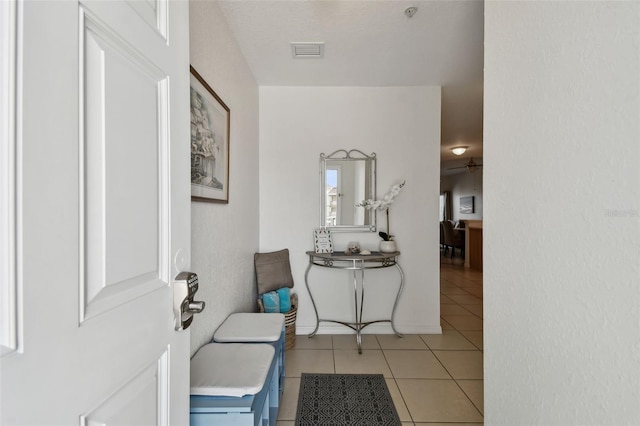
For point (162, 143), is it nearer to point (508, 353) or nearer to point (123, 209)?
point (123, 209)

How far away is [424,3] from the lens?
5.37 feet

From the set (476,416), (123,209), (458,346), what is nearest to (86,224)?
(123,209)

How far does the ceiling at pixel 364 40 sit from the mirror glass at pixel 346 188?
27.6 inches

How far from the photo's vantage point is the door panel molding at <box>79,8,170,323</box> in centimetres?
48

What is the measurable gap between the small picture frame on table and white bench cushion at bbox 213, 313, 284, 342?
944mm

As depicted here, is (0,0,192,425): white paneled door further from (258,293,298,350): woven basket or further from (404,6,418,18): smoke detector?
(258,293,298,350): woven basket

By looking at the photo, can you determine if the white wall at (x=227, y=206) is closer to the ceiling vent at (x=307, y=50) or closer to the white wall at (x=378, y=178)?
the white wall at (x=378, y=178)

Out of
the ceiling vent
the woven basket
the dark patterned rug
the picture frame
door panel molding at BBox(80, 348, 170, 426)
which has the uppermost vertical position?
the ceiling vent

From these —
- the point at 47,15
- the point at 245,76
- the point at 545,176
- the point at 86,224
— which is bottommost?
the point at 86,224

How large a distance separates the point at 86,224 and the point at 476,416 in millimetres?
2052

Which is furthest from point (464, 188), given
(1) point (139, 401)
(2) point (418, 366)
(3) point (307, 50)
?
(1) point (139, 401)

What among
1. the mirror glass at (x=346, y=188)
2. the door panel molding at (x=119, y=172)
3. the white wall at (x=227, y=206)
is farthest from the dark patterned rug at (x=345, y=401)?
the door panel molding at (x=119, y=172)

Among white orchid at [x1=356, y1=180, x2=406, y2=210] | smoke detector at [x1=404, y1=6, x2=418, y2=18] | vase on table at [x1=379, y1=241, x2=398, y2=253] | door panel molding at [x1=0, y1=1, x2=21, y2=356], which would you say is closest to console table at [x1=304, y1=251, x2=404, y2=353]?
vase on table at [x1=379, y1=241, x2=398, y2=253]

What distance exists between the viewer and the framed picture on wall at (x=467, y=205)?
852 cm
